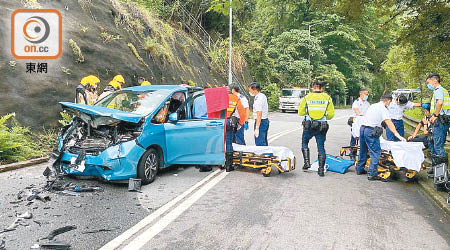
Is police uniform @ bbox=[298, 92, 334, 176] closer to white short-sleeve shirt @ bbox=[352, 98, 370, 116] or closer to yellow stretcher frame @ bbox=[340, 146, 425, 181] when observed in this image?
yellow stretcher frame @ bbox=[340, 146, 425, 181]

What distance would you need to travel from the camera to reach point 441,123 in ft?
24.1

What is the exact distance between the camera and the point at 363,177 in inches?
292

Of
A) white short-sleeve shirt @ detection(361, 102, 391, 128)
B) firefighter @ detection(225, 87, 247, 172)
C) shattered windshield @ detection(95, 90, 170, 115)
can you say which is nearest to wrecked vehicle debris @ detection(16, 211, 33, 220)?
shattered windshield @ detection(95, 90, 170, 115)

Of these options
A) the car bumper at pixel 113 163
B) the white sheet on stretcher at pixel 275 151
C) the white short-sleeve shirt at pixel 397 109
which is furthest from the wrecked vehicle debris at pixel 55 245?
the white short-sleeve shirt at pixel 397 109

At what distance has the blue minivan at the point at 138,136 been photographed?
5949 millimetres

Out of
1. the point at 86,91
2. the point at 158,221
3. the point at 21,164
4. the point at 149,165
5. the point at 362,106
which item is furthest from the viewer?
the point at 86,91

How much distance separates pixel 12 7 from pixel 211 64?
16787mm

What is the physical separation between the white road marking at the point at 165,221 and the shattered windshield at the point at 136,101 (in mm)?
1753

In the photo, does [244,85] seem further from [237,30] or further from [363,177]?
[363,177]

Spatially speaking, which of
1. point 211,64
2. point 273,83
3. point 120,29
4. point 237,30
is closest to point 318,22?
point 273,83

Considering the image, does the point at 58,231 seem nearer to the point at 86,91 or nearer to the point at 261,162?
the point at 261,162

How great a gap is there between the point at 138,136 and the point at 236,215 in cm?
228

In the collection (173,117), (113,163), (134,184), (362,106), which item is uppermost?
(362,106)

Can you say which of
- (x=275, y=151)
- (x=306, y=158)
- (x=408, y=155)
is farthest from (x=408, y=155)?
(x=275, y=151)
